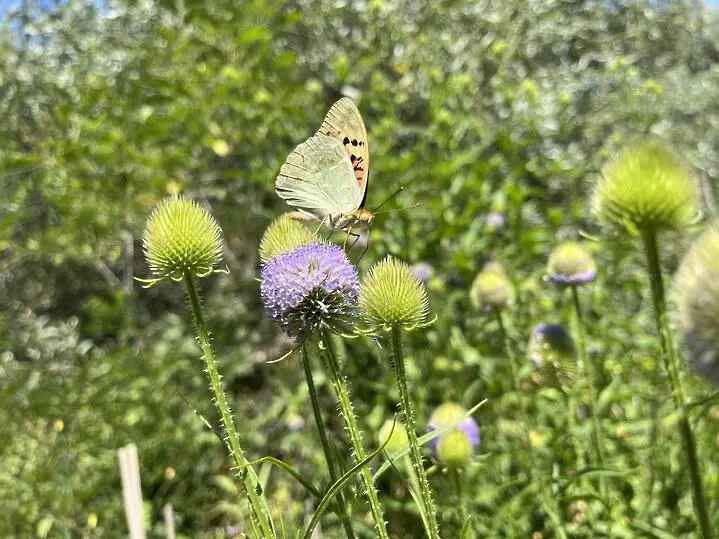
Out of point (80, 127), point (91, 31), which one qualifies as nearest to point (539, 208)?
point (80, 127)

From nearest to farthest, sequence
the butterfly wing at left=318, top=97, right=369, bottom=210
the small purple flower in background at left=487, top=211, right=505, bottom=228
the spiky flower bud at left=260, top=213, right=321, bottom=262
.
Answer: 1. the spiky flower bud at left=260, top=213, right=321, bottom=262
2. the butterfly wing at left=318, top=97, right=369, bottom=210
3. the small purple flower in background at left=487, top=211, right=505, bottom=228

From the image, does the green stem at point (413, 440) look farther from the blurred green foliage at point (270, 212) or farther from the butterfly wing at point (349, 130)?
the blurred green foliage at point (270, 212)

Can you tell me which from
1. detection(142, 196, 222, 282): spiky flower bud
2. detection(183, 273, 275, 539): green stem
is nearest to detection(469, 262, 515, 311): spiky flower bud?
detection(142, 196, 222, 282): spiky flower bud

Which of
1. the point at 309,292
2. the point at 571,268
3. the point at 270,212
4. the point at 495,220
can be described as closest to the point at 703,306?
the point at 309,292

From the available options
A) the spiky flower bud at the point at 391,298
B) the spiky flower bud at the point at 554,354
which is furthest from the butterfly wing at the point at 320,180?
the spiky flower bud at the point at 554,354

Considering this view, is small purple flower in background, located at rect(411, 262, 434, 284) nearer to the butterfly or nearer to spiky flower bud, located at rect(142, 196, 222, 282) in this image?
the butterfly

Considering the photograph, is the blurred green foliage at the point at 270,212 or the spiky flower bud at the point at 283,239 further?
the blurred green foliage at the point at 270,212

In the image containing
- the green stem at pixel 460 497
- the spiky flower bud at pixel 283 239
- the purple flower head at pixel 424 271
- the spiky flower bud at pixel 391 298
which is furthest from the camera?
the purple flower head at pixel 424 271

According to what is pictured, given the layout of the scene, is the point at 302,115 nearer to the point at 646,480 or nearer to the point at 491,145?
the point at 491,145
